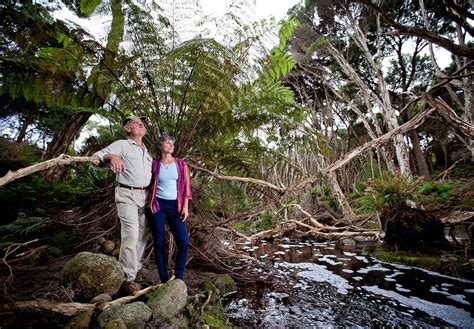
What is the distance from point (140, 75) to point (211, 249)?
2.56m

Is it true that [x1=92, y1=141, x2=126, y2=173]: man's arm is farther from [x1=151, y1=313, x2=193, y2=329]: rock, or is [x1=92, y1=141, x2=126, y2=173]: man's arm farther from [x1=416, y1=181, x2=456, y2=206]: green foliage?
[x1=416, y1=181, x2=456, y2=206]: green foliage

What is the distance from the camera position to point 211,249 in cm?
376

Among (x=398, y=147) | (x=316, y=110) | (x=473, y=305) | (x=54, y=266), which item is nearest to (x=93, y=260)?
(x=54, y=266)

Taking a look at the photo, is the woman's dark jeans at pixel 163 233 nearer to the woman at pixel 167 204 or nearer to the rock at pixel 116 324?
the woman at pixel 167 204

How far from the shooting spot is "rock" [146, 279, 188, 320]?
1.94 m

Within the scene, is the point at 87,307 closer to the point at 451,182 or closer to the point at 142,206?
the point at 142,206

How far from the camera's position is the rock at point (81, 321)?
162 centimetres

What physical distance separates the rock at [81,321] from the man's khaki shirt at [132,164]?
0.93m

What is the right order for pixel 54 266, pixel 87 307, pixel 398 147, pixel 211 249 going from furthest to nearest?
pixel 398 147
pixel 211 249
pixel 54 266
pixel 87 307

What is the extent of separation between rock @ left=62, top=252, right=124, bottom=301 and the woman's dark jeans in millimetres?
351

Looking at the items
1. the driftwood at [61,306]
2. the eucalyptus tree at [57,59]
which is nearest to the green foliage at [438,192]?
the driftwood at [61,306]

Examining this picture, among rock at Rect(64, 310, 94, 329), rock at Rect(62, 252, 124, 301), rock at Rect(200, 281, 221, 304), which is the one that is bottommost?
rock at Rect(200, 281, 221, 304)

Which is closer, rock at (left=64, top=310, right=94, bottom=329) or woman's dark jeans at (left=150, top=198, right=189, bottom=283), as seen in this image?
rock at (left=64, top=310, right=94, bottom=329)

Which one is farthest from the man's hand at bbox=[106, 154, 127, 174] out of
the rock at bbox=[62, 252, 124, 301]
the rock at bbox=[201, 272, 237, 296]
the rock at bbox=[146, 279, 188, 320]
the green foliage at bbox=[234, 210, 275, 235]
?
the green foliage at bbox=[234, 210, 275, 235]
